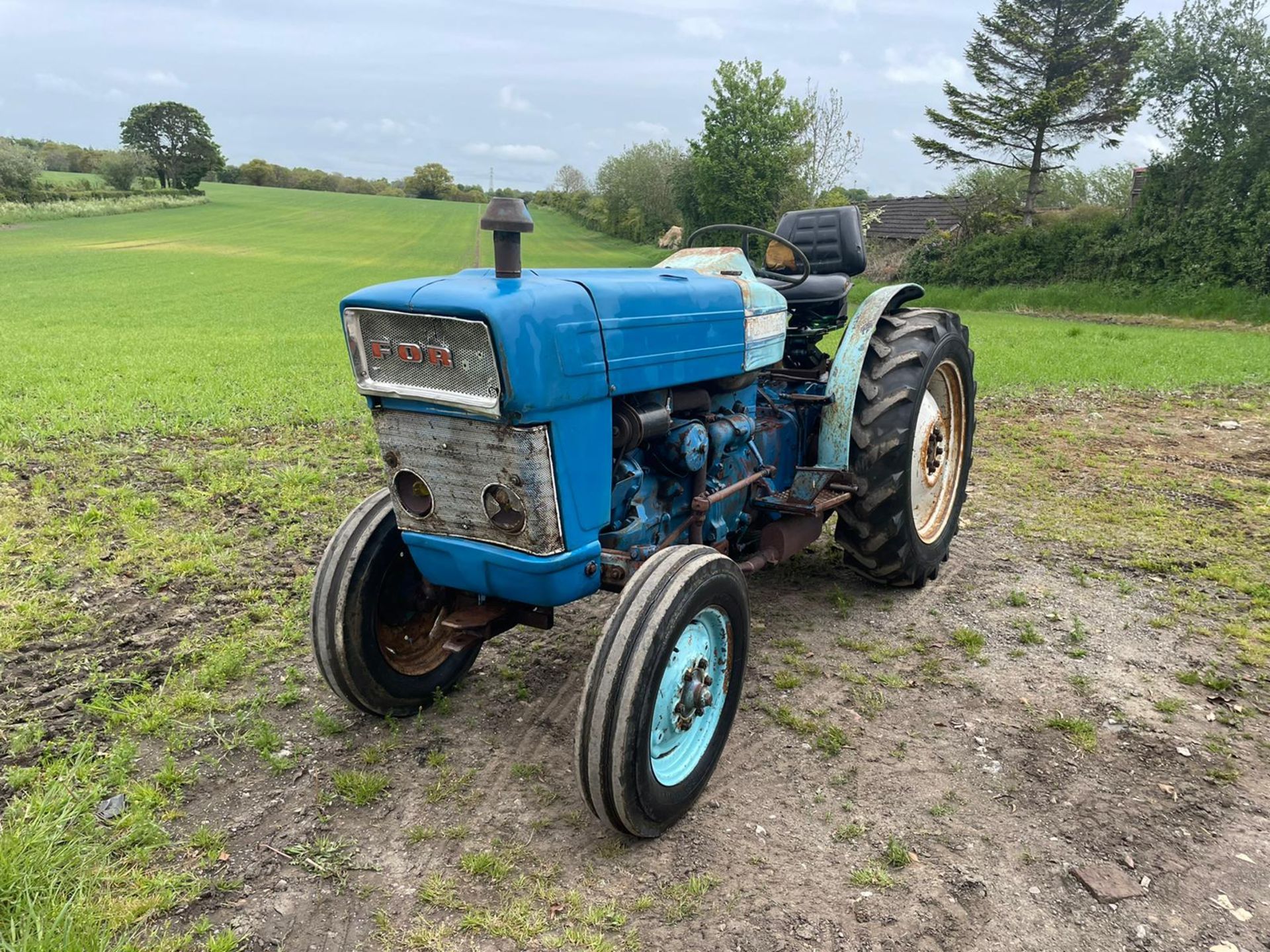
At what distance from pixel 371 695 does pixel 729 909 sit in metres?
1.49

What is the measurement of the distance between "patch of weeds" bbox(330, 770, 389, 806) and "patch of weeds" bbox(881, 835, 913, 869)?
1603 millimetres

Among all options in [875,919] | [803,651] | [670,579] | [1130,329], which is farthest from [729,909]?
[1130,329]

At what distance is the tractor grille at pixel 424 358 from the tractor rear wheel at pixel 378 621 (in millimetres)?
631

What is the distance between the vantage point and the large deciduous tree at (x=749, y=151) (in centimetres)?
3067

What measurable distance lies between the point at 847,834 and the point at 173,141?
254 feet

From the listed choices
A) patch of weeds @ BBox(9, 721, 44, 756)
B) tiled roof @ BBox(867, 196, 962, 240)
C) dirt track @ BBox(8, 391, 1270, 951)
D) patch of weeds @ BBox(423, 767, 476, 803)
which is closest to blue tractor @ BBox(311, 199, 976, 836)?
dirt track @ BBox(8, 391, 1270, 951)

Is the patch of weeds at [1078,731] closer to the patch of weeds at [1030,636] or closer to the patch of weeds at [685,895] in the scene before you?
the patch of weeds at [1030,636]

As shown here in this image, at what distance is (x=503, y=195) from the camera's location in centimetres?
259

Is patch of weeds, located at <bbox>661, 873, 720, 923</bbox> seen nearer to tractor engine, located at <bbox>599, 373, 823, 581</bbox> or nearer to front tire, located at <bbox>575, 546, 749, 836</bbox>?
front tire, located at <bbox>575, 546, 749, 836</bbox>

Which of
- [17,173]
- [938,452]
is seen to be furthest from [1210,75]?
[17,173]

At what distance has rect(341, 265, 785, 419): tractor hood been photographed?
2.36 meters

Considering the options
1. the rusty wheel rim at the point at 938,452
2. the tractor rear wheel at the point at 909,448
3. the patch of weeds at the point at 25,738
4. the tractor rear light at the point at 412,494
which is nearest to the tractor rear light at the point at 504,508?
the tractor rear light at the point at 412,494

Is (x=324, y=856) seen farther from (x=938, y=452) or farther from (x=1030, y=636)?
(x=938, y=452)

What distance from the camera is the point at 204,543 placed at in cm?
495
